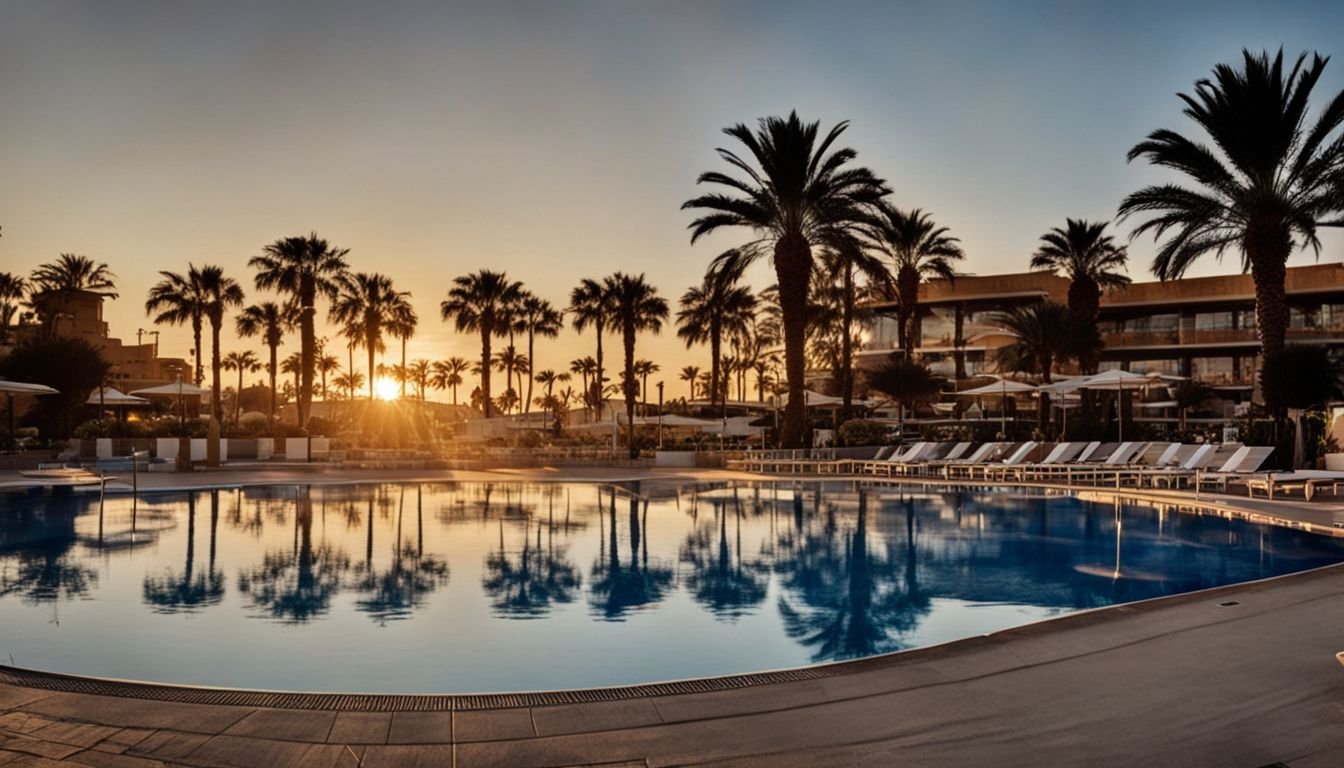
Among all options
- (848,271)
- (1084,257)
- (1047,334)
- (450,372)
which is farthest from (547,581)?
(450,372)

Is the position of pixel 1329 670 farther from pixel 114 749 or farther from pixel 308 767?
pixel 114 749

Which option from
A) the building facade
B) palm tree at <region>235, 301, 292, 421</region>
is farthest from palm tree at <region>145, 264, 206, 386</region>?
the building facade

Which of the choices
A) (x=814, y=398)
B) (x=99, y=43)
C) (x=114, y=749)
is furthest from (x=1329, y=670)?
(x=814, y=398)

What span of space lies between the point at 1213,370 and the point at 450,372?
94.0 metres

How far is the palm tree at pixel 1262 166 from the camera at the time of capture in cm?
2170

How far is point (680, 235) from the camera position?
30.6m

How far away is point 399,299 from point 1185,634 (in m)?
48.6

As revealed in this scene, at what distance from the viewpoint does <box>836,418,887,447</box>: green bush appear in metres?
31.3

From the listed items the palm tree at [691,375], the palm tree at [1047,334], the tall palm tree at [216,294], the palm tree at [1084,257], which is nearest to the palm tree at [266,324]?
the tall palm tree at [216,294]

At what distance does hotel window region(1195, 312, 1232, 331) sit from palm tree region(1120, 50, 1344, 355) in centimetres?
2981

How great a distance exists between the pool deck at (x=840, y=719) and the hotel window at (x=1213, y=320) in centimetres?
5107

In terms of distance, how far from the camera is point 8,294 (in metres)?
52.5

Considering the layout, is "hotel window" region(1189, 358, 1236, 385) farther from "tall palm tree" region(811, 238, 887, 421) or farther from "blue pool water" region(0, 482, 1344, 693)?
"blue pool water" region(0, 482, 1344, 693)

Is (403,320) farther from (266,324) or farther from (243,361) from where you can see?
(243,361)
